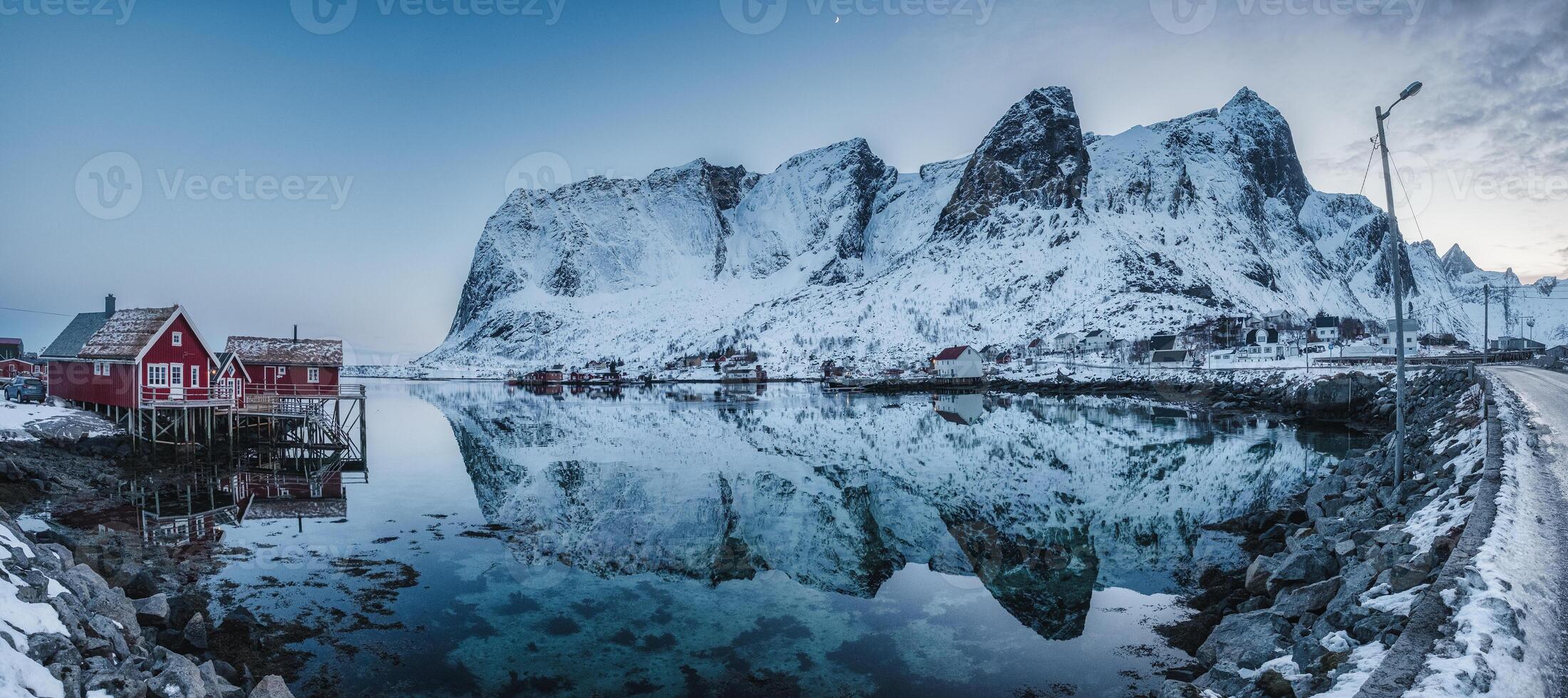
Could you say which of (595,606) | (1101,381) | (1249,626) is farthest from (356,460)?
(1101,381)

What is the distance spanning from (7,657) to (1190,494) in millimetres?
26148

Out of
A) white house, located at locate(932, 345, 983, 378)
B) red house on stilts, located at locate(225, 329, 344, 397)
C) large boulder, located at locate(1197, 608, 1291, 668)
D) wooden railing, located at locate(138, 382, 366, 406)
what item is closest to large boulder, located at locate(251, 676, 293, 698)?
large boulder, located at locate(1197, 608, 1291, 668)

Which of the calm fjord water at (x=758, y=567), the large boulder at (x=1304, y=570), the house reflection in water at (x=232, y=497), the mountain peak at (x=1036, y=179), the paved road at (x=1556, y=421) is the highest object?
the mountain peak at (x=1036, y=179)

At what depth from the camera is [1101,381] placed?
82.3 meters

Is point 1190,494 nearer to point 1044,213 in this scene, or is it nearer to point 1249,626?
point 1249,626

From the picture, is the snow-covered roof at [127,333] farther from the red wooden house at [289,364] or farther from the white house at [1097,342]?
the white house at [1097,342]

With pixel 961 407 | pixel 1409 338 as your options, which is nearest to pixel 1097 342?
pixel 1409 338

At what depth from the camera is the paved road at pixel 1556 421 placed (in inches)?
257

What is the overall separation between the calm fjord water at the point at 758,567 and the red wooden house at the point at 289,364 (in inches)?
429


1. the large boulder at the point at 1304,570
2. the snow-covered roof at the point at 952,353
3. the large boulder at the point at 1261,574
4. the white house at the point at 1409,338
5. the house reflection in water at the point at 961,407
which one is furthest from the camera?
the snow-covered roof at the point at 952,353

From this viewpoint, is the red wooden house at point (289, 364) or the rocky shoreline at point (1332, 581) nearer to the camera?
the rocky shoreline at point (1332, 581)

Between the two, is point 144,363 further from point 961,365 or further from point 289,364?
point 961,365

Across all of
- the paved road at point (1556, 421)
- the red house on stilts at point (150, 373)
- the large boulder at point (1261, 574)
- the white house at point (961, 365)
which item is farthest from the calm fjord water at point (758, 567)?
the white house at point (961, 365)

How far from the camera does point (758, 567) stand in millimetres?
15844
